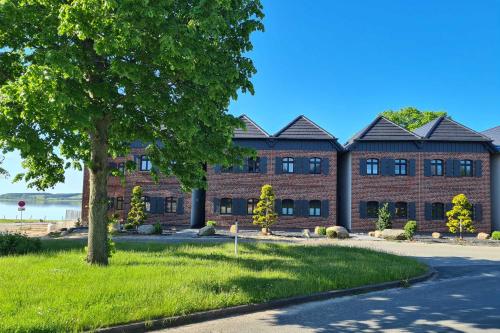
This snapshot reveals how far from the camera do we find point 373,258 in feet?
47.3

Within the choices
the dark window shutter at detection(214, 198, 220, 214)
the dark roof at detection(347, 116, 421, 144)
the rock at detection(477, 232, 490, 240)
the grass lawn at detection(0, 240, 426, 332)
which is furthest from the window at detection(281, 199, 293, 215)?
the grass lawn at detection(0, 240, 426, 332)

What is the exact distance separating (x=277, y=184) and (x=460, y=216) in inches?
542

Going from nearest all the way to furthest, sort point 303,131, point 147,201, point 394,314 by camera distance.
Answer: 1. point 394,314
2. point 303,131
3. point 147,201

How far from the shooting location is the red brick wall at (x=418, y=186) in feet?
107

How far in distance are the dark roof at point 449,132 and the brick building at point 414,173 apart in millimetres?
80

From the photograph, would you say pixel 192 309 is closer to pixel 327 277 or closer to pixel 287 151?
pixel 327 277

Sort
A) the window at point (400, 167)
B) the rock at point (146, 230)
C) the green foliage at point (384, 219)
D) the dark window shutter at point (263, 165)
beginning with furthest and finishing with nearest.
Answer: the dark window shutter at point (263, 165) < the window at point (400, 167) < the green foliage at point (384, 219) < the rock at point (146, 230)

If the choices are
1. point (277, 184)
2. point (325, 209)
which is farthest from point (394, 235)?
point (277, 184)

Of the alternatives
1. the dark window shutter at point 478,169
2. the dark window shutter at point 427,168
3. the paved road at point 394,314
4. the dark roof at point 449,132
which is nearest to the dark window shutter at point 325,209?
the dark window shutter at point 427,168

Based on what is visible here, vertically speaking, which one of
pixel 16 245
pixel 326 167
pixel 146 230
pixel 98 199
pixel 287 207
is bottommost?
pixel 146 230

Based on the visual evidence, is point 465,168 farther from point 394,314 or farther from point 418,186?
point 394,314

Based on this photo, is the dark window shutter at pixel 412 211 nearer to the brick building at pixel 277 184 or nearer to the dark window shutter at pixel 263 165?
the brick building at pixel 277 184

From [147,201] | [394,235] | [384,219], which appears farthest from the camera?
[147,201]

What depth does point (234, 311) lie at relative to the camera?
7801 millimetres
